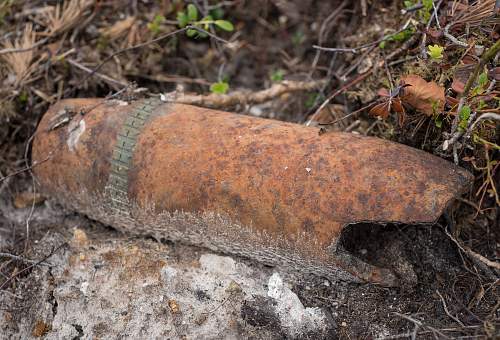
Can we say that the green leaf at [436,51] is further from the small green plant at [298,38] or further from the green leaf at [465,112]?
the small green plant at [298,38]

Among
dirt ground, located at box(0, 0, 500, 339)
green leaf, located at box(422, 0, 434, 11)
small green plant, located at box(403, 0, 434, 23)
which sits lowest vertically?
dirt ground, located at box(0, 0, 500, 339)

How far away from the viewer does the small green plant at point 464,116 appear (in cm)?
143

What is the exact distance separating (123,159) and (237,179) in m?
0.46

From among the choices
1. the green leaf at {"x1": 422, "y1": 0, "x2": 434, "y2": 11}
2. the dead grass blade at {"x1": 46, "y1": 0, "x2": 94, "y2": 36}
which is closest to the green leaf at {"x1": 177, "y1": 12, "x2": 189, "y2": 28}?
the dead grass blade at {"x1": 46, "y1": 0, "x2": 94, "y2": 36}

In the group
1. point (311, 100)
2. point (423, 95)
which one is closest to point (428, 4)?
point (423, 95)

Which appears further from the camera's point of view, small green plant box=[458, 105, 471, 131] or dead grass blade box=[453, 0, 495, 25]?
dead grass blade box=[453, 0, 495, 25]

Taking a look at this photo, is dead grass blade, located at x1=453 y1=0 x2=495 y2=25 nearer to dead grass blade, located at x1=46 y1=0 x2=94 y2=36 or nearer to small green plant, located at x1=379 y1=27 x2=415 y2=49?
small green plant, located at x1=379 y1=27 x2=415 y2=49

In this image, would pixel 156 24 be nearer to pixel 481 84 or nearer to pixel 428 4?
pixel 428 4

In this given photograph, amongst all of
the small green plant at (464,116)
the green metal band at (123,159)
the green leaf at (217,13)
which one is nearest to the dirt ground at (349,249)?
the small green plant at (464,116)

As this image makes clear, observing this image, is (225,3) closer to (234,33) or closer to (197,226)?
(234,33)

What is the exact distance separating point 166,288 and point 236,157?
0.53m

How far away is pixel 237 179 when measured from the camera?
1539mm

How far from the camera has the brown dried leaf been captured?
5.04 feet

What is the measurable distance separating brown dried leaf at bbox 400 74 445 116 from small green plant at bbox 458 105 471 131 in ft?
0.28
